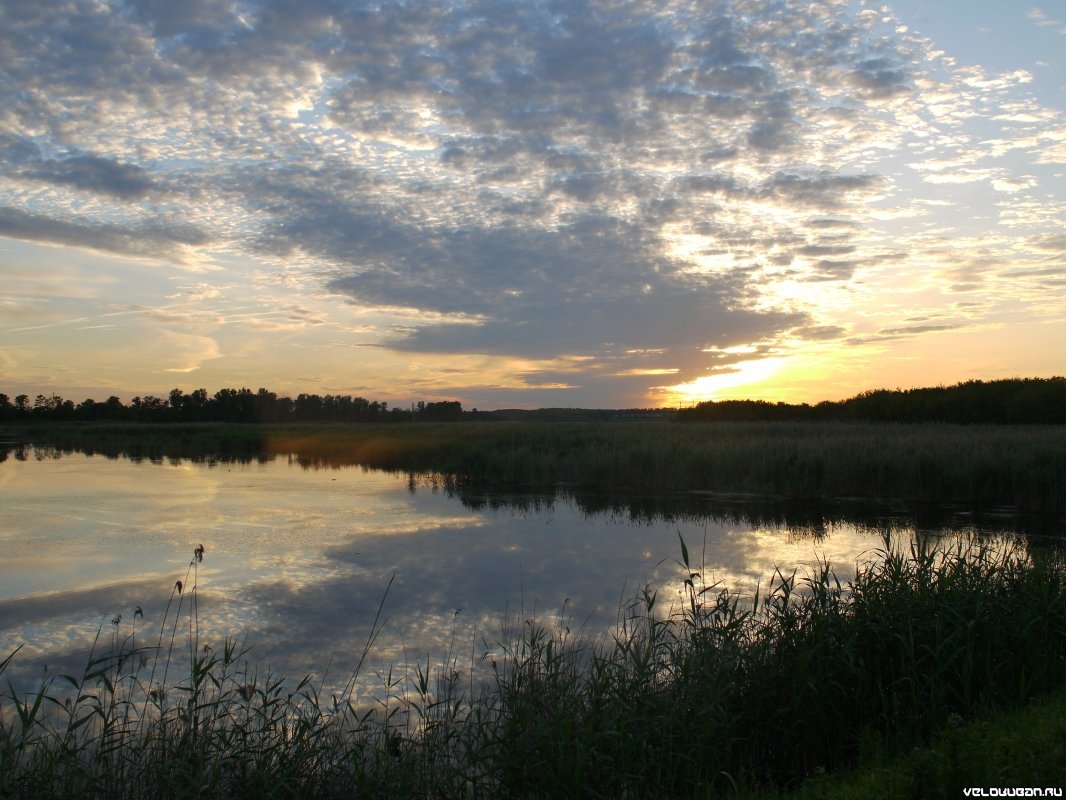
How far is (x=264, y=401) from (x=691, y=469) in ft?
213

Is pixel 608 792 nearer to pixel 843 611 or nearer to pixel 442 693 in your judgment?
pixel 442 693

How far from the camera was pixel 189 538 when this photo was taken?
40.4ft

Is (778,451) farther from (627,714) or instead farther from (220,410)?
(220,410)

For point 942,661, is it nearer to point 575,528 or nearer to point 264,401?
point 575,528

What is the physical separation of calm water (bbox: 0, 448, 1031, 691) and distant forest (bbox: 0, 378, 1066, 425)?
2485 cm

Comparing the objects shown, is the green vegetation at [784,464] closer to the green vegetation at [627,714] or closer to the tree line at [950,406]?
the tree line at [950,406]

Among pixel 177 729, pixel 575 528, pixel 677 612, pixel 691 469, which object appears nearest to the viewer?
pixel 177 729

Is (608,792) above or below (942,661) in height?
below

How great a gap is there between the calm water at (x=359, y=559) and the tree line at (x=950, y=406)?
22.7 meters

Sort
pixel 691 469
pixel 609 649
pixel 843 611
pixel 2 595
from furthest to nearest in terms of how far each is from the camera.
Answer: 1. pixel 691 469
2. pixel 2 595
3. pixel 609 649
4. pixel 843 611

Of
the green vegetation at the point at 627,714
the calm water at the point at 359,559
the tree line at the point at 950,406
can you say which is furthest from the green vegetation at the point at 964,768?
the tree line at the point at 950,406

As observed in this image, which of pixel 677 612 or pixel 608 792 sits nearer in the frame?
pixel 608 792

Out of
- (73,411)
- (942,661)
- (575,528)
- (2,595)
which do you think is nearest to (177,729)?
(942,661)

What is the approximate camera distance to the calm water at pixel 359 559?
7141 mm
